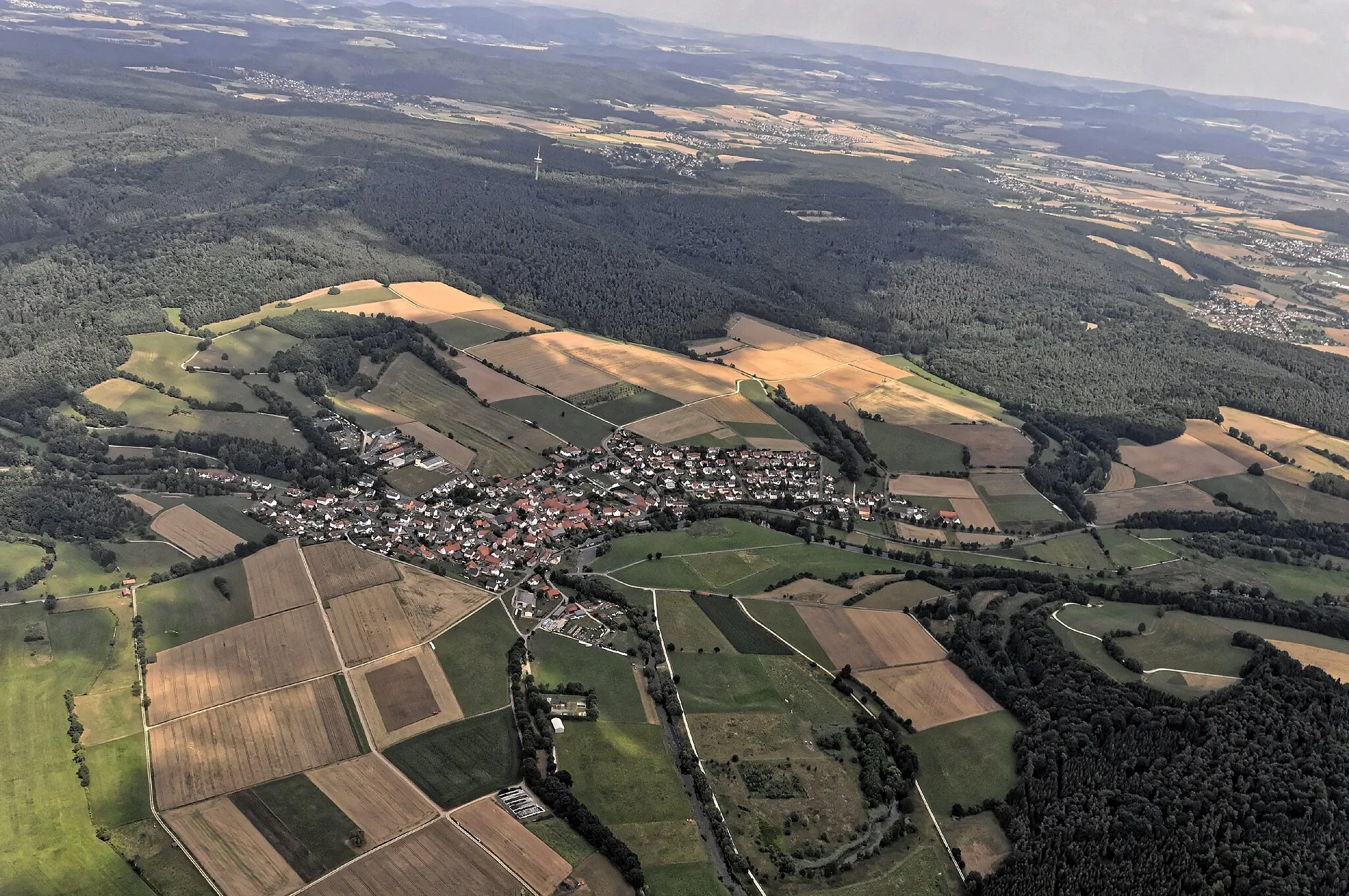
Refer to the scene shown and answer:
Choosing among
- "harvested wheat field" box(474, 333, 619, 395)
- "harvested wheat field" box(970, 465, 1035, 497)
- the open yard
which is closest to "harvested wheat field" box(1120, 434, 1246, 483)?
"harvested wheat field" box(970, 465, 1035, 497)

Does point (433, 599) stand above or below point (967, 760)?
below

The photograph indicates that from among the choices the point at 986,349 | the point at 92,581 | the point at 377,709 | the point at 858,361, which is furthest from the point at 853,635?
the point at 986,349

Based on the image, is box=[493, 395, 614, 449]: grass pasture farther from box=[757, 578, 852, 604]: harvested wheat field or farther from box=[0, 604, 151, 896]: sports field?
box=[0, 604, 151, 896]: sports field

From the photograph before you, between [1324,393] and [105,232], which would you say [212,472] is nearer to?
[105,232]

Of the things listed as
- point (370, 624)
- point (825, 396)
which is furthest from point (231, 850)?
point (825, 396)

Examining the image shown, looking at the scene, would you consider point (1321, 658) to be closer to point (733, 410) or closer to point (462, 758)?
point (733, 410)
